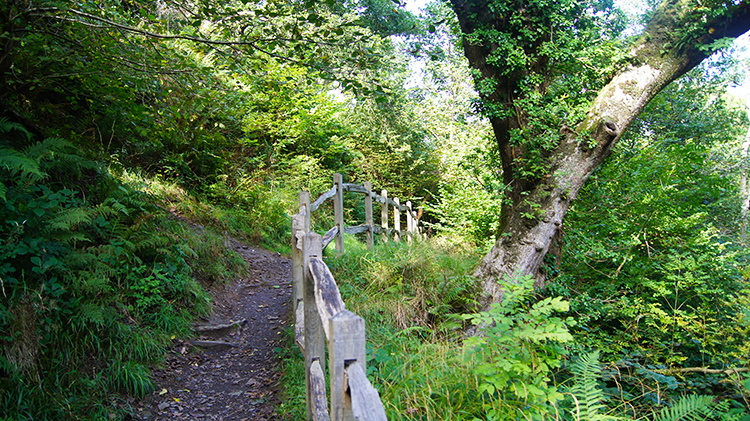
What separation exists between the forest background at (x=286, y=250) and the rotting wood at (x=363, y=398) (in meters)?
1.17

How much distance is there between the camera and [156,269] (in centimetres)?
455

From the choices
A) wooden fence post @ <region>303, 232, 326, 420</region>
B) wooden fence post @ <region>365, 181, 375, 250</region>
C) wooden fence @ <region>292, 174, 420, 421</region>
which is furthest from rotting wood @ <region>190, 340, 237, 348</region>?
wooden fence post @ <region>365, 181, 375, 250</region>

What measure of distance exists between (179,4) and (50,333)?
3243mm

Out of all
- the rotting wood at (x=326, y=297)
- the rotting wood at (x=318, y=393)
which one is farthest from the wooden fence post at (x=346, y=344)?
the rotting wood at (x=318, y=393)

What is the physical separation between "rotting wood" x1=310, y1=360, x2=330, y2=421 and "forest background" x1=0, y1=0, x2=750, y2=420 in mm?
413

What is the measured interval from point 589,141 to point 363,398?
488 cm

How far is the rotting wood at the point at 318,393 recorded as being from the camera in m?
2.45

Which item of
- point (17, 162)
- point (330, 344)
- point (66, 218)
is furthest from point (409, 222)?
point (330, 344)

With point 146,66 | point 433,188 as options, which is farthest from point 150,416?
point 433,188

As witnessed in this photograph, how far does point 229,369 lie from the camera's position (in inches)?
164

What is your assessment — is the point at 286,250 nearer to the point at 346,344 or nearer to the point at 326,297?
the point at 326,297

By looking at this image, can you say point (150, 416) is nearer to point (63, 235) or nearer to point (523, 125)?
point (63, 235)

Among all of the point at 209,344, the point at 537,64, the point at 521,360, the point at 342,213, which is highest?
the point at 537,64

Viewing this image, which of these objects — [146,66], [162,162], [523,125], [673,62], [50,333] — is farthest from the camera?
[162,162]
